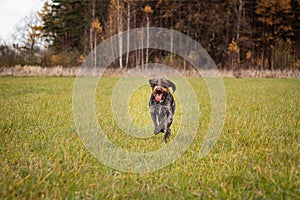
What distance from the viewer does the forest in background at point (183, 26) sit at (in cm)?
3191

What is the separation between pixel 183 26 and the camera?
121ft

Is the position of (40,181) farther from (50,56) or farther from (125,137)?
(50,56)

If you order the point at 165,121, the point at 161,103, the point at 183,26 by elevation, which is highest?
the point at 183,26

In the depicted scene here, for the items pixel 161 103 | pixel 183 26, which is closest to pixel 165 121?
pixel 161 103

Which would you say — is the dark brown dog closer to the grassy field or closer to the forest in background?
the grassy field

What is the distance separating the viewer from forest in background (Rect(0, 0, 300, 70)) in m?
31.9

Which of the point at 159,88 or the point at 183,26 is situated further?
the point at 183,26

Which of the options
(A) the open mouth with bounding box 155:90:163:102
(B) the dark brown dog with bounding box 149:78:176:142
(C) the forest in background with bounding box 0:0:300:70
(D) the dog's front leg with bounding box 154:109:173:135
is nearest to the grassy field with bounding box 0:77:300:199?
(D) the dog's front leg with bounding box 154:109:173:135

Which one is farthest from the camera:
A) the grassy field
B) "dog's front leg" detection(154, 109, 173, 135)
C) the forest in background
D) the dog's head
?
the forest in background

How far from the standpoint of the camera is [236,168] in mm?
3238

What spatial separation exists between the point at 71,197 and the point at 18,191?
1.47 feet

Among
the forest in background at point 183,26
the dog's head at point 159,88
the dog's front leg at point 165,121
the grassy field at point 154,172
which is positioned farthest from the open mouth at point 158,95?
the forest in background at point 183,26

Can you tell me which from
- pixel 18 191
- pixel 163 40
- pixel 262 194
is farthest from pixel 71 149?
pixel 163 40

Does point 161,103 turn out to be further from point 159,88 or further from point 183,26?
point 183,26
